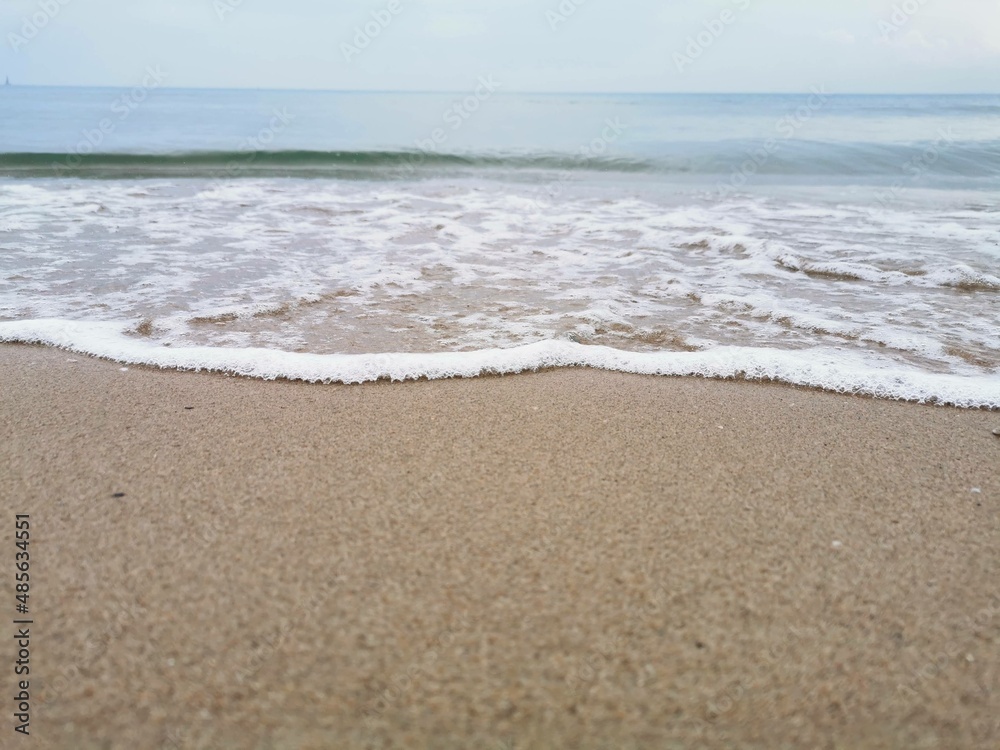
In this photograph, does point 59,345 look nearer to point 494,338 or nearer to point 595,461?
point 494,338

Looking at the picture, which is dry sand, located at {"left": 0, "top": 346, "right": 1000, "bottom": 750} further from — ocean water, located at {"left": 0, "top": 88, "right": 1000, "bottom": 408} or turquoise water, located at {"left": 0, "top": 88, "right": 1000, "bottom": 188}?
turquoise water, located at {"left": 0, "top": 88, "right": 1000, "bottom": 188}

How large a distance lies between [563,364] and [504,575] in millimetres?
1495

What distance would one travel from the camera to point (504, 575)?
4.89 ft

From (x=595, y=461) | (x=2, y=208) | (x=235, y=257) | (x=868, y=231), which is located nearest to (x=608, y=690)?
(x=595, y=461)

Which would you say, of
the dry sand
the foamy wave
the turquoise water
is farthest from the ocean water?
the turquoise water

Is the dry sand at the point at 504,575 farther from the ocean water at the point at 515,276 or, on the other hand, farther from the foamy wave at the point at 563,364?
the ocean water at the point at 515,276

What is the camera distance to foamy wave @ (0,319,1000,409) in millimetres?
2652

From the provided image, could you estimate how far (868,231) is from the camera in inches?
250

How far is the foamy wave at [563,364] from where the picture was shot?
2652 millimetres

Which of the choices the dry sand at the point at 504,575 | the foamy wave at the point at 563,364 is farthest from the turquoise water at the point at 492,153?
the dry sand at the point at 504,575

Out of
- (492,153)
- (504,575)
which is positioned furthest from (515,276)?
(492,153)

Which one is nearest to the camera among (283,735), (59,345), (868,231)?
(283,735)

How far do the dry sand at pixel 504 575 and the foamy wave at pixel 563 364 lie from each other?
0.29 meters

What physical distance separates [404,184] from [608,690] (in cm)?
1040
